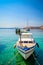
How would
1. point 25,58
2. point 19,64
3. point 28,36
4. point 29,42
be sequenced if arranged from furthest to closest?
point 28,36 < point 29,42 < point 25,58 < point 19,64

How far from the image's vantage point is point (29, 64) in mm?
7629

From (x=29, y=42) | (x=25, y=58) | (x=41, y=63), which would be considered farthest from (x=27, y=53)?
(x=29, y=42)

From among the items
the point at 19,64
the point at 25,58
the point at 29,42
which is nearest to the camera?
the point at 19,64

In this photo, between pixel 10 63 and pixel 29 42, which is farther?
pixel 29 42

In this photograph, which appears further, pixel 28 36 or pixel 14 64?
pixel 28 36

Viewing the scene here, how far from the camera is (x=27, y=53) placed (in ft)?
26.1

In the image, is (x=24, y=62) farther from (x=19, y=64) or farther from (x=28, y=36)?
(x=28, y=36)

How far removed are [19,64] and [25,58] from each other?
0.69 meters

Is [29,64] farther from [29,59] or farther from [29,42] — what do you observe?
[29,42]

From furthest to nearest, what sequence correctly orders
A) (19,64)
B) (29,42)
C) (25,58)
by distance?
(29,42) → (25,58) → (19,64)

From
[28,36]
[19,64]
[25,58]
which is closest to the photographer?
[19,64]

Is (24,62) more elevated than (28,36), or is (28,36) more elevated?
(28,36)

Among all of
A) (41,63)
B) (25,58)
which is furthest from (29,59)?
(41,63)

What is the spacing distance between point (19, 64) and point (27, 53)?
863 millimetres
